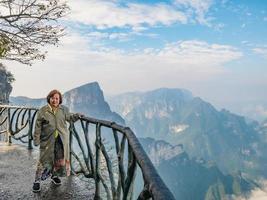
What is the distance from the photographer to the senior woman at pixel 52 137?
6996mm

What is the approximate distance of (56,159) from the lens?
7379mm

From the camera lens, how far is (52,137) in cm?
711

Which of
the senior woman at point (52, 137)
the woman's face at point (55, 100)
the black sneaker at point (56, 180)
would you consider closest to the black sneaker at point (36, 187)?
the senior woman at point (52, 137)

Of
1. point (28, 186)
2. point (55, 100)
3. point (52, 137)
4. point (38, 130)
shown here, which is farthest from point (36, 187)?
point (55, 100)

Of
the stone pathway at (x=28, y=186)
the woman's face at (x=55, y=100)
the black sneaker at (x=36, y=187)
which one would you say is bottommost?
the stone pathway at (x=28, y=186)

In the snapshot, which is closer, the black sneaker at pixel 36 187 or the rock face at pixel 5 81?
the black sneaker at pixel 36 187

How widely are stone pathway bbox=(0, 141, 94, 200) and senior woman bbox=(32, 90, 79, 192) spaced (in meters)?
0.28

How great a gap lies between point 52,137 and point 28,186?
153 cm

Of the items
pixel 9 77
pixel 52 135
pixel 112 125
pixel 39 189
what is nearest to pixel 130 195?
pixel 112 125

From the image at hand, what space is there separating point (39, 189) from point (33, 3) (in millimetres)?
6263

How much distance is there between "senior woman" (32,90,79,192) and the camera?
6996 millimetres

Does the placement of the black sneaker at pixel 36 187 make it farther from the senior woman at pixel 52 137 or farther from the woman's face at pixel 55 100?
the woman's face at pixel 55 100

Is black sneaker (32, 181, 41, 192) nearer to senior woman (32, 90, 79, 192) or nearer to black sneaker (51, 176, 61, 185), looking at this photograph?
senior woman (32, 90, 79, 192)

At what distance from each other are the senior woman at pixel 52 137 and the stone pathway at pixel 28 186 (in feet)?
0.93
